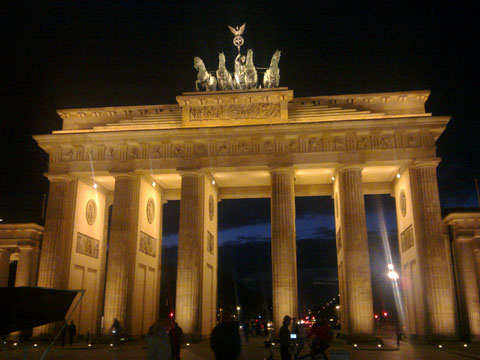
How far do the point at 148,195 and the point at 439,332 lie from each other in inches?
835

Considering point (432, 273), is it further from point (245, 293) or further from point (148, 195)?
point (245, 293)

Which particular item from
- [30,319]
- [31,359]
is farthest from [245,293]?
[30,319]

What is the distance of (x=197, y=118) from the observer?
1320 inches

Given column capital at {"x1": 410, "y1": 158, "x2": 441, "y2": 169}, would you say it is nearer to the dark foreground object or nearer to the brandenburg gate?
the brandenburg gate

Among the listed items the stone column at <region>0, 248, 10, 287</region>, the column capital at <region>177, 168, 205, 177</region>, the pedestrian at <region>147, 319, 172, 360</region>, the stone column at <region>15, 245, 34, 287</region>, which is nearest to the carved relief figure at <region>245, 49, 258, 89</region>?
the column capital at <region>177, 168, 205, 177</region>

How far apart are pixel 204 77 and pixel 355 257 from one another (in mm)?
15984

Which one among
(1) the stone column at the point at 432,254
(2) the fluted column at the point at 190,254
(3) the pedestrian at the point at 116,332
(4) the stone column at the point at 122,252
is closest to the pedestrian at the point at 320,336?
(2) the fluted column at the point at 190,254

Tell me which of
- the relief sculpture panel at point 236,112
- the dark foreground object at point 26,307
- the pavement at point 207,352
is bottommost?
the pavement at point 207,352

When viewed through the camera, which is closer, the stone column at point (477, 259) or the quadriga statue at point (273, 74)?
the stone column at point (477, 259)

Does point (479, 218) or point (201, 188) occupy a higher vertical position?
point (201, 188)

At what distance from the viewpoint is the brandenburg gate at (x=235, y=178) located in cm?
2997

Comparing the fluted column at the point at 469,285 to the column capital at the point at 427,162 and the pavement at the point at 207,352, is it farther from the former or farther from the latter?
the column capital at the point at 427,162

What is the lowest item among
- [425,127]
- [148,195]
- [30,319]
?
[30,319]

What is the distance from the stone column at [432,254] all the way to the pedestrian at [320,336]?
17485mm
